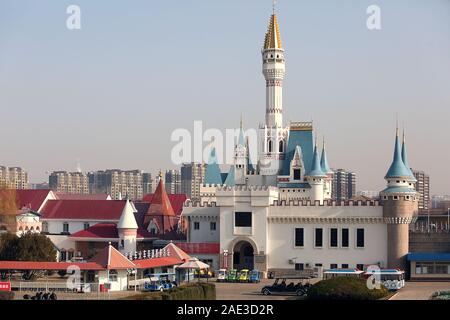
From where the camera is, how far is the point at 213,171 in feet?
261

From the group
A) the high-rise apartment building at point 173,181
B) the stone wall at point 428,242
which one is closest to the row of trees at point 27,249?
the stone wall at point 428,242

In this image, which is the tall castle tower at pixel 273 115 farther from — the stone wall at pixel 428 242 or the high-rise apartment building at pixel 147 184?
the high-rise apartment building at pixel 147 184

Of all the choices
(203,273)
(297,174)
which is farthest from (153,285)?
(297,174)

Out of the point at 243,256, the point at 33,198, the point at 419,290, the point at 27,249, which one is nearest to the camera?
the point at 419,290

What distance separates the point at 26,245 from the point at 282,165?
21.4 meters

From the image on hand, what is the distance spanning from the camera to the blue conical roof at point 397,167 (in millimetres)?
65062

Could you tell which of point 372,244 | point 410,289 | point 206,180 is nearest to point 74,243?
point 206,180

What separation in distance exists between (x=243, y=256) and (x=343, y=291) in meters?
21.1

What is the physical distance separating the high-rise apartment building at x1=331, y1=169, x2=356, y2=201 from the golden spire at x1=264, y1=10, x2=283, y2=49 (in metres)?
84.0

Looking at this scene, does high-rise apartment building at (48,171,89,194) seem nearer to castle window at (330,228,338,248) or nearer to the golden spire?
the golden spire

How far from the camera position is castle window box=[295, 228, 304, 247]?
6769 centimetres

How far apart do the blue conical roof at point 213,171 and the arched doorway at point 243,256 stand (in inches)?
433

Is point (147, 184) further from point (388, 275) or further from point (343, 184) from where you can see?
point (388, 275)

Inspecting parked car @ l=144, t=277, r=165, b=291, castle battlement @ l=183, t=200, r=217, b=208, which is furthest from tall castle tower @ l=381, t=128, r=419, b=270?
parked car @ l=144, t=277, r=165, b=291
